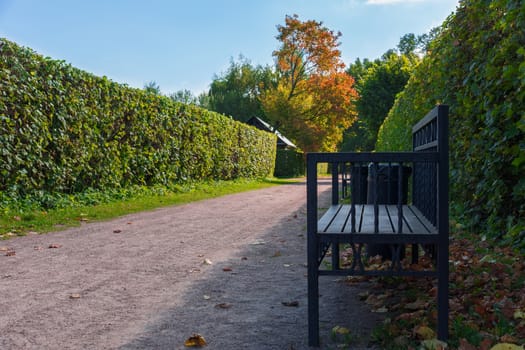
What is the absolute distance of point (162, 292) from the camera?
402 centimetres

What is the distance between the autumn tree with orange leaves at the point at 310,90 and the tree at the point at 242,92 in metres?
14.6

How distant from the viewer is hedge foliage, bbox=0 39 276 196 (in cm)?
847

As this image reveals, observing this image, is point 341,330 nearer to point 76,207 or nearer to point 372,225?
point 372,225

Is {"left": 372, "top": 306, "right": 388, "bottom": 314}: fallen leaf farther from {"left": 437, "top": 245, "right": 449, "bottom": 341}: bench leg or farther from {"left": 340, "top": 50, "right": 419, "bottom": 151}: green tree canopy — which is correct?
{"left": 340, "top": 50, "right": 419, "bottom": 151}: green tree canopy

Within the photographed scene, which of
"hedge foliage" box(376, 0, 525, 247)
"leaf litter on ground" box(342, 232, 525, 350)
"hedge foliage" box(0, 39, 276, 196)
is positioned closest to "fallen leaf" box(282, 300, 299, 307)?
"leaf litter on ground" box(342, 232, 525, 350)

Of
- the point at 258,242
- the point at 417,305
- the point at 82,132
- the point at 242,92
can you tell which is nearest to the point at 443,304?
the point at 417,305

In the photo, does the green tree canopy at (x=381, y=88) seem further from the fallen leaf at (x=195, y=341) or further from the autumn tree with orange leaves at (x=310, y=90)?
the fallen leaf at (x=195, y=341)

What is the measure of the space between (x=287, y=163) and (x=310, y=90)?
6817mm

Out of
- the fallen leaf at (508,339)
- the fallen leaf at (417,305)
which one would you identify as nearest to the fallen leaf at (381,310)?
the fallen leaf at (417,305)

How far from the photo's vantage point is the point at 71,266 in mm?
4930

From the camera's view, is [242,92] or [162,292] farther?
[242,92]

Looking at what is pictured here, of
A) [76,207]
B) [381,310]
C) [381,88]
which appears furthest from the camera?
[381,88]

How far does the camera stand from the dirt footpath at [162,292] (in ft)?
9.80

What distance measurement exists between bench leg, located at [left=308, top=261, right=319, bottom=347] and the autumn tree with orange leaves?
119 ft
